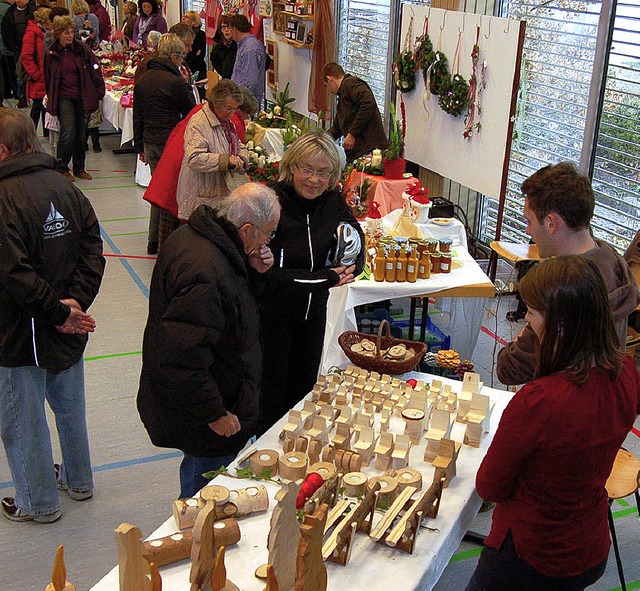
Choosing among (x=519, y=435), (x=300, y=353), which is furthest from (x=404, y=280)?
(x=519, y=435)

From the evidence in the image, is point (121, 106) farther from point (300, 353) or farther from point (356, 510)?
point (356, 510)

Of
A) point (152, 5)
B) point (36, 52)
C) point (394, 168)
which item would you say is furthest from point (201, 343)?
point (152, 5)

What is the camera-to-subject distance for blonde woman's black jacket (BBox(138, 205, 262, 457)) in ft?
7.30

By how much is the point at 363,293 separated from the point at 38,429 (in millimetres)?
1775

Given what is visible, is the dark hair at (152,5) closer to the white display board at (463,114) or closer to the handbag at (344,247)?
the white display board at (463,114)

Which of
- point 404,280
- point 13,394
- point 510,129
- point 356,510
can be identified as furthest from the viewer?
point 510,129

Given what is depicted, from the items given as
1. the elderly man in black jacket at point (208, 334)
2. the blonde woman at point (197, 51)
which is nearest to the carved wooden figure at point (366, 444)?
the elderly man in black jacket at point (208, 334)

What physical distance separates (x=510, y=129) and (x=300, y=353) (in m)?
2.76

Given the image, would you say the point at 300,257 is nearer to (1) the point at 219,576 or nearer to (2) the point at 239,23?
(1) the point at 219,576

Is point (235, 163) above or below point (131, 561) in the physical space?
above

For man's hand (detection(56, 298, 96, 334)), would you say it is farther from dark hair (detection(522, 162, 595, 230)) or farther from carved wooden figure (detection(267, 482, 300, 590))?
dark hair (detection(522, 162, 595, 230))

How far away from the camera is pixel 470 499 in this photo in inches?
88.6

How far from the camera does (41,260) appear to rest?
9.14 feet

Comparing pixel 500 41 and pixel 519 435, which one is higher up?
pixel 500 41
